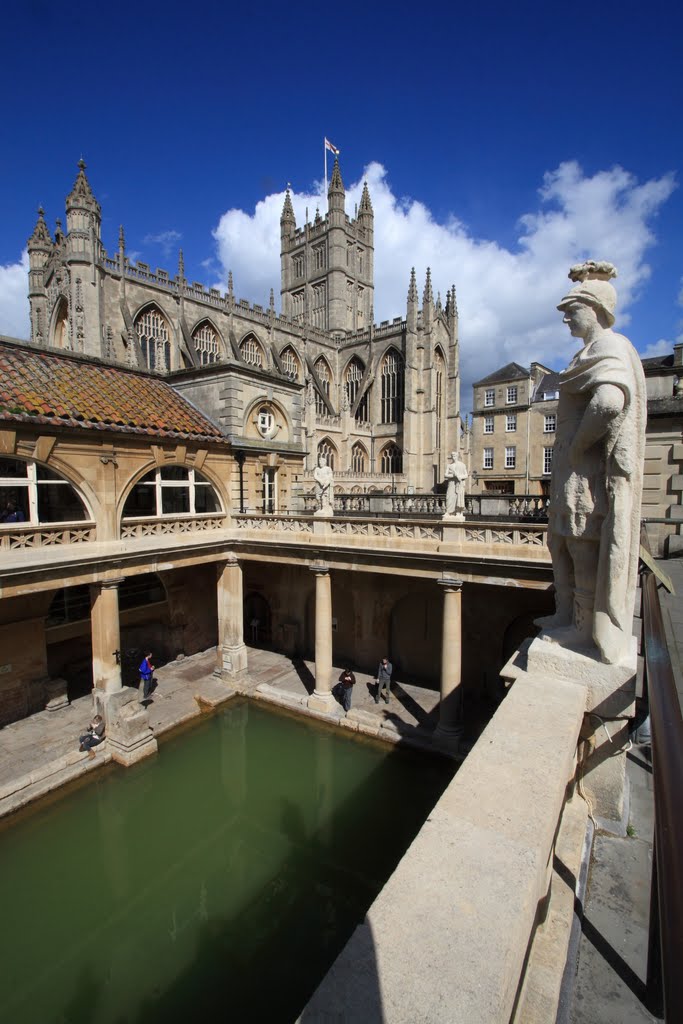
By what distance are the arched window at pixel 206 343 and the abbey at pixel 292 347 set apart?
10 centimetres

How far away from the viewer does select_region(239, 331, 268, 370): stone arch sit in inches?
1804

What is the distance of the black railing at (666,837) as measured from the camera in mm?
1140

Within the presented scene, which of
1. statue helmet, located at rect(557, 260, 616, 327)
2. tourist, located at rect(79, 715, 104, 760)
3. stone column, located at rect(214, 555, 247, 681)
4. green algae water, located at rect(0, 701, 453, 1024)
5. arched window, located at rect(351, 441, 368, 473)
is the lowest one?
green algae water, located at rect(0, 701, 453, 1024)

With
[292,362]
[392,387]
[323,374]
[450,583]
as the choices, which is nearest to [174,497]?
[450,583]

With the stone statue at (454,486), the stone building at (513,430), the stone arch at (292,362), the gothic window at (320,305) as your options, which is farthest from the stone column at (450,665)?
the gothic window at (320,305)

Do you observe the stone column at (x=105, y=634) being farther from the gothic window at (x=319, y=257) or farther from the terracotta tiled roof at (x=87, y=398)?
the gothic window at (x=319, y=257)

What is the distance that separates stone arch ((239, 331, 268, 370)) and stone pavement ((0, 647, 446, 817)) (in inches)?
1321

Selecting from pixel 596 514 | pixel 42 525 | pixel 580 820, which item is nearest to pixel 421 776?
pixel 580 820

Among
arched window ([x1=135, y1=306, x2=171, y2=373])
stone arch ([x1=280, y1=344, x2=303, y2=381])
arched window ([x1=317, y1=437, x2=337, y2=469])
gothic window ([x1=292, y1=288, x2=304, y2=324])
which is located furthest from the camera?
gothic window ([x1=292, y1=288, x2=304, y2=324])

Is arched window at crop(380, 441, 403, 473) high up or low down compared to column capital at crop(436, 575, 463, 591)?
up

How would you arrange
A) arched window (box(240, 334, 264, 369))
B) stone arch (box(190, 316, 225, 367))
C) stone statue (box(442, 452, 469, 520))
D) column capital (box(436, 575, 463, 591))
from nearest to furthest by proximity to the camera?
column capital (box(436, 575, 463, 591)), stone statue (box(442, 452, 469, 520)), stone arch (box(190, 316, 225, 367)), arched window (box(240, 334, 264, 369))

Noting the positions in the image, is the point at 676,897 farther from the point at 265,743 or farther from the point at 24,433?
the point at 265,743

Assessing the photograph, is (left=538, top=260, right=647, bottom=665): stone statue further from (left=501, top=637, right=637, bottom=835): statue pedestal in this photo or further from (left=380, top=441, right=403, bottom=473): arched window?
(left=380, top=441, right=403, bottom=473): arched window

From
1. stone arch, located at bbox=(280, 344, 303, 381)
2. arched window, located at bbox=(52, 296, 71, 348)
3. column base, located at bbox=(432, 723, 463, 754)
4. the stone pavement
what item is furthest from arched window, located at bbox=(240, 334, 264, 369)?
column base, located at bbox=(432, 723, 463, 754)
